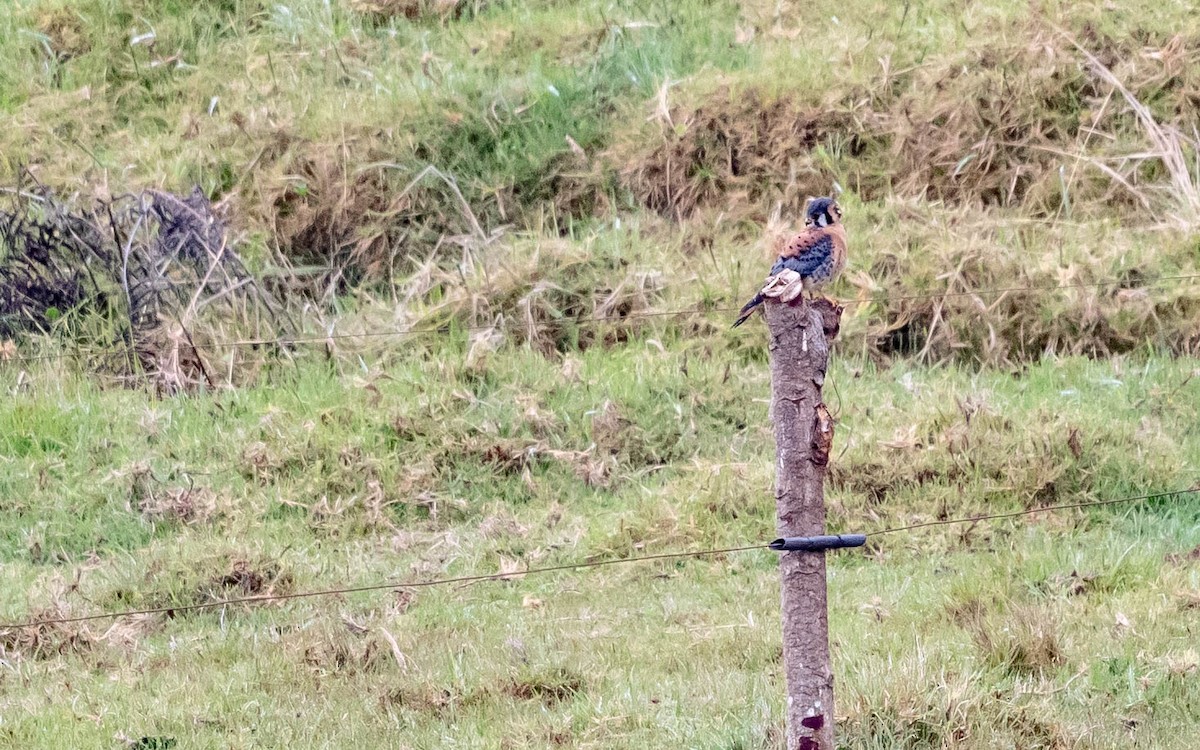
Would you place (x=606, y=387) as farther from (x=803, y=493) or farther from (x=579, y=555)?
(x=803, y=493)

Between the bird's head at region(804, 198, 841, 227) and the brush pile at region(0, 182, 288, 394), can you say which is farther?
the brush pile at region(0, 182, 288, 394)

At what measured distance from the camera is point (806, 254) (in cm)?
563

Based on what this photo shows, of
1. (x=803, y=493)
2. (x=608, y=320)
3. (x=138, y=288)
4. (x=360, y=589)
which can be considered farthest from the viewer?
(x=138, y=288)

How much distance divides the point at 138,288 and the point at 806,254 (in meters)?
5.04

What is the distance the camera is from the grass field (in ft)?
16.1

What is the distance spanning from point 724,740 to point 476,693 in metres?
1.08

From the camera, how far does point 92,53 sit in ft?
39.8

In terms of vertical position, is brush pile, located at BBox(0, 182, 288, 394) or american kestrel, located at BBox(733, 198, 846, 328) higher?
american kestrel, located at BBox(733, 198, 846, 328)

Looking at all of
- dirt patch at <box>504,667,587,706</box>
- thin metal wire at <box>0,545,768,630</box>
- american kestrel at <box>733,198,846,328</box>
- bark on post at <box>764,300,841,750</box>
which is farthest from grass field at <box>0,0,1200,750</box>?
american kestrel at <box>733,198,846,328</box>

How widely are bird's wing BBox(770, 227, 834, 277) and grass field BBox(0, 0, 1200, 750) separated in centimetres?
133

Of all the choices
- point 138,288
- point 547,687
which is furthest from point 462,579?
point 138,288

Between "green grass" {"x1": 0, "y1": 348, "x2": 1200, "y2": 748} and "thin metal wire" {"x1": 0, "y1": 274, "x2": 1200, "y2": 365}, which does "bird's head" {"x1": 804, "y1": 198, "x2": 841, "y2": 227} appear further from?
"thin metal wire" {"x1": 0, "y1": 274, "x2": 1200, "y2": 365}

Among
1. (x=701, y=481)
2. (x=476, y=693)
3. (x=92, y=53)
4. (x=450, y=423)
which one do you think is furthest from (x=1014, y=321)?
(x=92, y=53)

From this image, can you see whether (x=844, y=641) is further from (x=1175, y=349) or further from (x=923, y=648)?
(x=1175, y=349)
